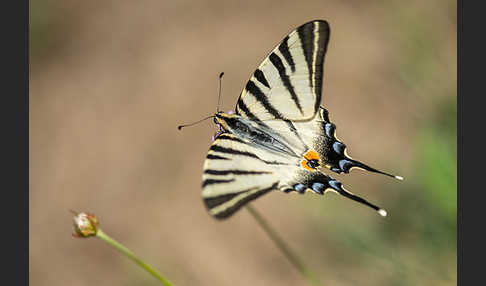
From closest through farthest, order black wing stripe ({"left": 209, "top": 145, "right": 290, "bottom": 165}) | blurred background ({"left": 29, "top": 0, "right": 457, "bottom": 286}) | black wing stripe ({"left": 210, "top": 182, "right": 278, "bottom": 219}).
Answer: black wing stripe ({"left": 210, "top": 182, "right": 278, "bottom": 219}) < black wing stripe ({"left": 209, "top": 145, "right": 290, "bottom": 165}) < blurred background ({"left": 29, "top": 0, "right": 457, "bottom": 286})

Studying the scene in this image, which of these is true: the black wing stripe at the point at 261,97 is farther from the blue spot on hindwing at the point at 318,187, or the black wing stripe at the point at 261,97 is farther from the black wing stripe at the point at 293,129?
the blue spot on hindwing at the point at 318,187

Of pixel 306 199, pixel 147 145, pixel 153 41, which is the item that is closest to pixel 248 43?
→ pixel 153 41

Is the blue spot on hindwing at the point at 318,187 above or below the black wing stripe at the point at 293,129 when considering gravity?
below

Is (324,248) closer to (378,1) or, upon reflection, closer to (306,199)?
(306,199)

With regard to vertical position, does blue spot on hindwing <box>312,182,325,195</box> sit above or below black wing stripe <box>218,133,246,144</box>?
below

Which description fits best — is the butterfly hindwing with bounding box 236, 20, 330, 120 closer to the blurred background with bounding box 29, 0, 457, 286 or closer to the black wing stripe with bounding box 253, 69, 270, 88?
the black wing stripe with bounding box 253, 69, 270, 88

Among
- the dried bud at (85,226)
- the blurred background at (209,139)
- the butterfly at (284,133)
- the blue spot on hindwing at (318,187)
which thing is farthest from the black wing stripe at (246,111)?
the blurred background at (209,139)

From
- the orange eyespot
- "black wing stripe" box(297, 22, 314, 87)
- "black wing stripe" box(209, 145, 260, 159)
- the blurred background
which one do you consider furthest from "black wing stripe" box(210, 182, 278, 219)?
the blurred background
